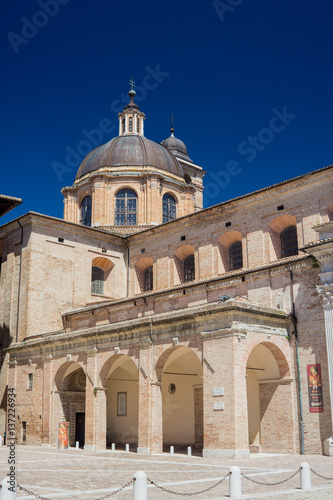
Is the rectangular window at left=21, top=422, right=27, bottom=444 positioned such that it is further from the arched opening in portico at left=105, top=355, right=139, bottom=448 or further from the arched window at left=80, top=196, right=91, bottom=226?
the arched window at left=80, top=196, right=91, bottom=226

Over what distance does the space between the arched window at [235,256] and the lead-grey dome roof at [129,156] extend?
1219 cm

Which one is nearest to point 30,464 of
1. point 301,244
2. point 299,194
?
point 301,244

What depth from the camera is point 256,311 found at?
853 inches

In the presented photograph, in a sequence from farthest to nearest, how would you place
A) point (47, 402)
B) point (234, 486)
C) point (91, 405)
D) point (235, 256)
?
1. point (235, 256)
2. point (47, 402)
3. point (91, 405)
4. point (234, 486)

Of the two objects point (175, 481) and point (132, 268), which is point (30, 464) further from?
point (132, 268)

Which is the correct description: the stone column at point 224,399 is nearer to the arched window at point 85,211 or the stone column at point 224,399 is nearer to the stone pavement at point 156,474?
the stone pavement at point 156,474

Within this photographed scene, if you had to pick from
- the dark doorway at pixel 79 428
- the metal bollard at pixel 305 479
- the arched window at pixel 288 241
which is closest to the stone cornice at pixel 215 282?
the arched window at pixel 288 241

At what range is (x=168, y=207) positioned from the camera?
41.0m

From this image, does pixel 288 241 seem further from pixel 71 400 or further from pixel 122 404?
pixel 71 400

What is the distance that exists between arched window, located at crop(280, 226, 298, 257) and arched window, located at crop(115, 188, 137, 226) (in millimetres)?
13524

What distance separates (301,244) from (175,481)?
591 inches

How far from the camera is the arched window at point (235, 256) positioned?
29.9m

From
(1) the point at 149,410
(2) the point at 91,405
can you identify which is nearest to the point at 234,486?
(1) the point at 149,410

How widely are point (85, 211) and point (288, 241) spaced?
17.2 metres
